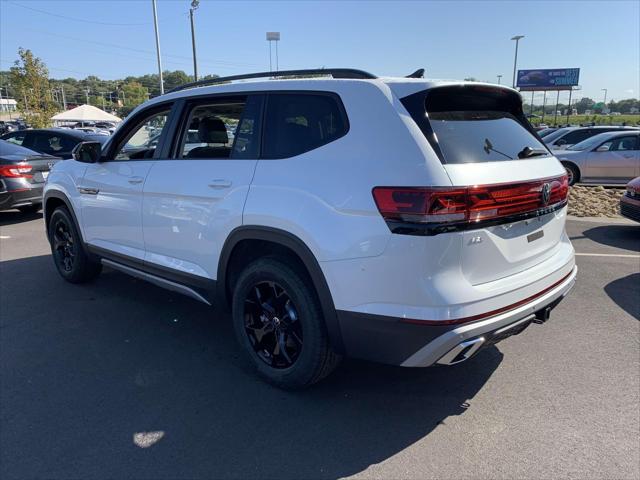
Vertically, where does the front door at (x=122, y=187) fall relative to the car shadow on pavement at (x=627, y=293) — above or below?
above

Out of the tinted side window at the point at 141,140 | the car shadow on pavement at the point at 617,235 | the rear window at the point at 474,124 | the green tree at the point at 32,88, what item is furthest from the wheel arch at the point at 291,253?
the green tree at the point at 32,88

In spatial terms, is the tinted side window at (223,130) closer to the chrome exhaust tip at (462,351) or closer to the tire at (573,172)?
Answer: the chrome exhaust tip at (462,351)

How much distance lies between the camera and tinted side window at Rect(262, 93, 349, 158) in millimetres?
2777

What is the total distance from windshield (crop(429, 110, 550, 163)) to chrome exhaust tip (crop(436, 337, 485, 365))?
93 cm

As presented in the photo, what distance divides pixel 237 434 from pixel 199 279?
4.06ft

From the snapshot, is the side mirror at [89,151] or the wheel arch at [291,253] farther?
the side mirror at [89,151]

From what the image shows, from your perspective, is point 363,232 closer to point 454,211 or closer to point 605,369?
point 454,211

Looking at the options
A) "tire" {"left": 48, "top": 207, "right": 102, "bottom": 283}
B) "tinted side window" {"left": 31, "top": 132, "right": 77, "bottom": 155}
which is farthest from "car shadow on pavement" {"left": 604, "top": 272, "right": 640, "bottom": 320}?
"tinted side window" {"left": 31, "top": 132, "right": 77, "bottom": 155}

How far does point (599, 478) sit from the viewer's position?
2375 mm

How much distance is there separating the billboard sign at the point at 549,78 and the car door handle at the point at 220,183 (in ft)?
216

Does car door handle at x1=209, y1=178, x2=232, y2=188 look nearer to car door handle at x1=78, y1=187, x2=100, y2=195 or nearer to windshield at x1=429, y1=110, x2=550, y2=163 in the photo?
windshield at x1=429, y1=110, x2=550, y2=163

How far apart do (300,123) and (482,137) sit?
110 centimetres

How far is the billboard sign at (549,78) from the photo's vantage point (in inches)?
2424

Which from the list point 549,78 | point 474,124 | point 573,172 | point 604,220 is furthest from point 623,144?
point 549,78
